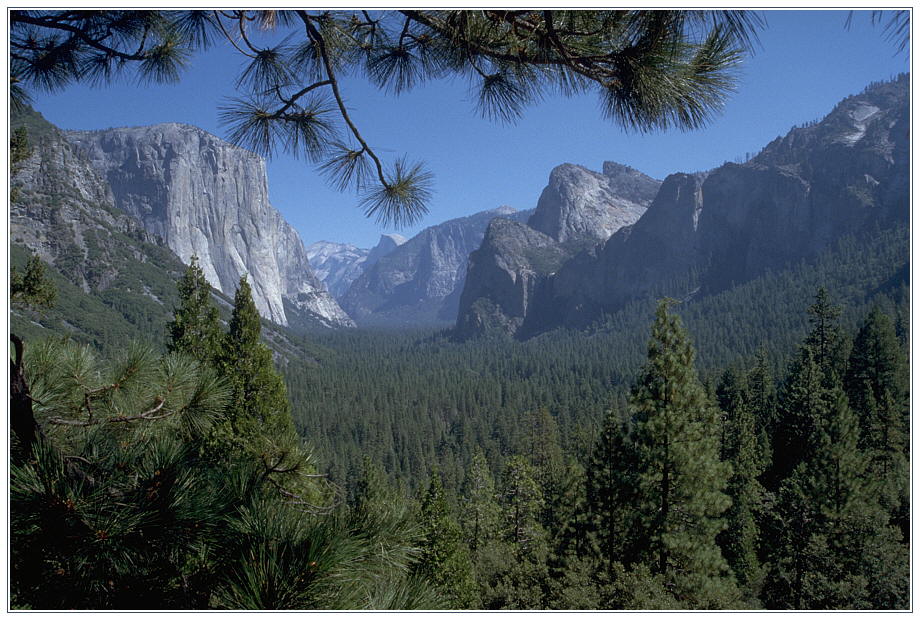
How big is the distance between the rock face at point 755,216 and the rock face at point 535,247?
7.16m

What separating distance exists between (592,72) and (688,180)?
137m

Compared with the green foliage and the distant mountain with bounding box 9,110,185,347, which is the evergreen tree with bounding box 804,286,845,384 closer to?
the green foliage

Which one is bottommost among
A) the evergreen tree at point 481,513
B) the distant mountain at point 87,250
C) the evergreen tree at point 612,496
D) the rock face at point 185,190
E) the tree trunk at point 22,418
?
the evergreen tree at point 481,513

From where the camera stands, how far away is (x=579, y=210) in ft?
567

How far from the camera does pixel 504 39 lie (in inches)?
88.5

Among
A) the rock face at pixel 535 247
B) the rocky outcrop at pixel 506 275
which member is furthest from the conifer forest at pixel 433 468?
the rock face at pixel 535 247

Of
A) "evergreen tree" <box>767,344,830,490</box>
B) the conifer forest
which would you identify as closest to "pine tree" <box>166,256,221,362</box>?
the conifer forest

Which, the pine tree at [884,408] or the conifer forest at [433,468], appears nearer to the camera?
the conifer forest at [433,468]

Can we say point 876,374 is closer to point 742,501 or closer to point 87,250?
point 742,501

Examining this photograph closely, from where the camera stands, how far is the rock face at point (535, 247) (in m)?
155

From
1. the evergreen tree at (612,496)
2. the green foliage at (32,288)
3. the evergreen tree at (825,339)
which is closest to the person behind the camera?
the green foliage at (32,288)

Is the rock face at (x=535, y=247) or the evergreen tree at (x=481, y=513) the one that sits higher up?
the rock face at (x=535, y=247)

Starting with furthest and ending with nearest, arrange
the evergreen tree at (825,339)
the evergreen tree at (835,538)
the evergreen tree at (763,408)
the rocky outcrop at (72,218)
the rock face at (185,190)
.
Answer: the rock face at (185,190), the rocky outcrop at (72,218), the evergreen tree at (825,339), the evergreen tree at (763,408), the evergreen tree at (835,538)

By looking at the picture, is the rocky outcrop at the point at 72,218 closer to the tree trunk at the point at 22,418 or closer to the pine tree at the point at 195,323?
the pine tree at the point at 195,323
